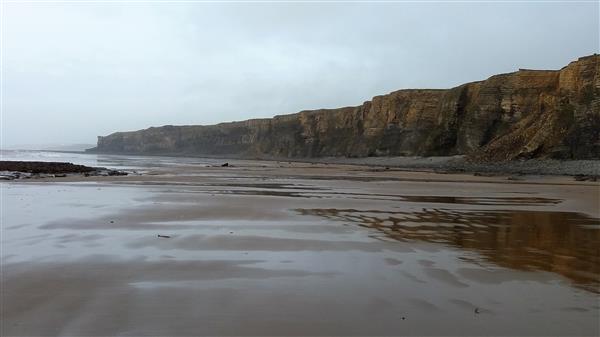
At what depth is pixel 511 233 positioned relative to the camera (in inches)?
325

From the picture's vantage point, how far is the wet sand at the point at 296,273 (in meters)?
3.88

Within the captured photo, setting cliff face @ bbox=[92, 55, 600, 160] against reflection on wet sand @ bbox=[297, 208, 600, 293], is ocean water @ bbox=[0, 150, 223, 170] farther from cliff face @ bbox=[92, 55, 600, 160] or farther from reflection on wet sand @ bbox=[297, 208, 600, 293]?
reflection on wet sand @ bbox=[297, 208, 600, 293]

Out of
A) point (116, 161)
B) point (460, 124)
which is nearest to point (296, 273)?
point (460, 124)

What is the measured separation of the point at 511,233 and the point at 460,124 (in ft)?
152

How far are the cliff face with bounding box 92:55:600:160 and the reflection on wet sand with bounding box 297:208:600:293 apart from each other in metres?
26.1

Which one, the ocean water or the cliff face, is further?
the ocean water

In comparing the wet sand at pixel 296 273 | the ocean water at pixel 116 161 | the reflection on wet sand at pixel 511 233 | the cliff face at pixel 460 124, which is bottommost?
the reflection on wet sand at pixel 511 233

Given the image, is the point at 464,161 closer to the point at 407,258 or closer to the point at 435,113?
the point at 435,113

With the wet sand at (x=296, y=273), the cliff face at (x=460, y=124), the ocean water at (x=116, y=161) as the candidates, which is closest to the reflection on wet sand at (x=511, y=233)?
the wet sand at (x=296, y=273)

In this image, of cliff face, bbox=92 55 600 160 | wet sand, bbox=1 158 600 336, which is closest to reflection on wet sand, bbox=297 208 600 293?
wet sand, bbox=1 158 600 336

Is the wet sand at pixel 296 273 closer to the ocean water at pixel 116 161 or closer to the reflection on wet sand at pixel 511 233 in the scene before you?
the reflection on wet sand at pixel 511 233

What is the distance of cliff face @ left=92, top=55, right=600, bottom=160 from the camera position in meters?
34.2

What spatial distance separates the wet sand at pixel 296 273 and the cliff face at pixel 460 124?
2741cm

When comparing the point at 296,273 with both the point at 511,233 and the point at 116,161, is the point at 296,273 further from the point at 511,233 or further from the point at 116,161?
the point at 116,161
